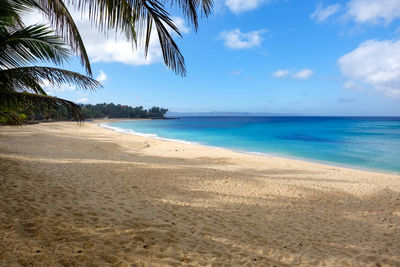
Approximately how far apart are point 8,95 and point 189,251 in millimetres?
4443

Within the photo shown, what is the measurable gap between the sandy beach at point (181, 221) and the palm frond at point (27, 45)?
248 cm

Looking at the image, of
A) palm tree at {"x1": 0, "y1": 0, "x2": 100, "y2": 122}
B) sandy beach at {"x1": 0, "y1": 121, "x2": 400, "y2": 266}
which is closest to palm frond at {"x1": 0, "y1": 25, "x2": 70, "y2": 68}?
palm tree at {"x1": 0, "y1": 0, "x2": 100, "y2": 122}

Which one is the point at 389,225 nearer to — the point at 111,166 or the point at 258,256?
the point at 258,256

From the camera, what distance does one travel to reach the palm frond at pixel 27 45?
3.95 m

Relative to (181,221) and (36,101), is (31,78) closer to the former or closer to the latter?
(36,101)

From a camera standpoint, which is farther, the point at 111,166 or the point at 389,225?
the point at 111,166

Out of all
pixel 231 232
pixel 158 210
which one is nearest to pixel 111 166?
pixel 158 210

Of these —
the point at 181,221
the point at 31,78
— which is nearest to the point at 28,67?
the point at 31,78

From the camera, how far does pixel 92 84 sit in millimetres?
4715

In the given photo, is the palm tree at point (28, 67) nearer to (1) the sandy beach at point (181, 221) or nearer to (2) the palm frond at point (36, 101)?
(2) the palm frond at point (36, 101)

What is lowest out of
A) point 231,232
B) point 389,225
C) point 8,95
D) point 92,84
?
point 389,225

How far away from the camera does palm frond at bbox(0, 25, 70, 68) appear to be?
13.0ft

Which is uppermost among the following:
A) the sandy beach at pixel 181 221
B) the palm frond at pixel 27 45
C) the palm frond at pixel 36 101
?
the palm frond at pixel 27 45

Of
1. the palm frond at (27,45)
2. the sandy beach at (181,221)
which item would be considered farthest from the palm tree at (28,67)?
the sandy beach at (181,221)
